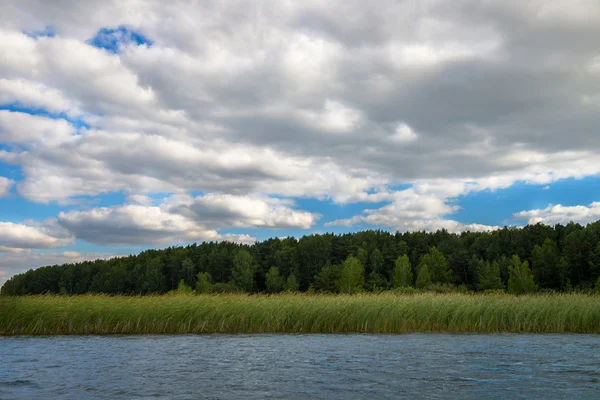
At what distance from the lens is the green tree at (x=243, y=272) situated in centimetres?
11244

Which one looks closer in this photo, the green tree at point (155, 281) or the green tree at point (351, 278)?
the green tree at point (351, 278)

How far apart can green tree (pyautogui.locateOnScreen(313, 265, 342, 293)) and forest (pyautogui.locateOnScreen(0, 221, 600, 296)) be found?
22cm

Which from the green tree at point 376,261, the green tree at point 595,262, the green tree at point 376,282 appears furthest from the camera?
the green tree at point 376,261

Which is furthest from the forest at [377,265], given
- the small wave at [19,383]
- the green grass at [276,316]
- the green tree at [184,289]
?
the small wave at [19,383]

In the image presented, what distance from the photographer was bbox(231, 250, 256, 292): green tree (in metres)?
112

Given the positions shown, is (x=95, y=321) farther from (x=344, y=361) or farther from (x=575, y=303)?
(x=575, y=303)

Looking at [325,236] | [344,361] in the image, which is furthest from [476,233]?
[344,361]

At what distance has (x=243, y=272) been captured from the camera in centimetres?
11375

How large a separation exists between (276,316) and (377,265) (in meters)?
90.6

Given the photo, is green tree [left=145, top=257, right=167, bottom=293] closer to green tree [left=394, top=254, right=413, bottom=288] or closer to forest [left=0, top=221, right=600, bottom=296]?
forest [left=0, top=221, right=600, bottom=296]

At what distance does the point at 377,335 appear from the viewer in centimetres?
2753

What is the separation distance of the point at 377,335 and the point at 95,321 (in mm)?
16117

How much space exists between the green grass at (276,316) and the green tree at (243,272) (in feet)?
262

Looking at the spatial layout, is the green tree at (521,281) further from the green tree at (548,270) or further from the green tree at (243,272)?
the green tree at (243,272)
